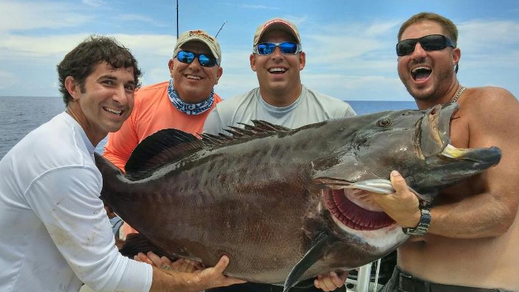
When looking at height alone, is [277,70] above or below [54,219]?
above

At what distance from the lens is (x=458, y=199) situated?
8.45 ft

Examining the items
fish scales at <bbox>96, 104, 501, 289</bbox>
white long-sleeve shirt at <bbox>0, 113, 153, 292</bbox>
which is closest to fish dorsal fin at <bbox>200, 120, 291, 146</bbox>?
fish scales at <bbox>96, 104, 501, 289</bbox>

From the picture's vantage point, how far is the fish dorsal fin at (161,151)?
304 cm

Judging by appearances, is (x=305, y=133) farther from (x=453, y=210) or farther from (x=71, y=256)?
Answer: (x=71, y=256)

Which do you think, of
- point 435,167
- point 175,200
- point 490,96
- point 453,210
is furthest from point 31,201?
point 490,96

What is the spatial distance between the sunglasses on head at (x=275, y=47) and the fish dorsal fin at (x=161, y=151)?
98cm

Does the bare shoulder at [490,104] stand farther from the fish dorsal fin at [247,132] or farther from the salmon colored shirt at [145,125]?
the salmon colored shirt at [145,125]

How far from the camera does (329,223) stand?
7.93 feet

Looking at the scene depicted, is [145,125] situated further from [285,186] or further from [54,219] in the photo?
[285,186]

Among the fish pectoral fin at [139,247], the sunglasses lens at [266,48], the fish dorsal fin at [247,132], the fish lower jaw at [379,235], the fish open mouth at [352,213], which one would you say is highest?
the sunglasses lens at [266,48]

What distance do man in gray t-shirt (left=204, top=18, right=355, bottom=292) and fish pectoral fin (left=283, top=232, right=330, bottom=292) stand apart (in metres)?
1.00

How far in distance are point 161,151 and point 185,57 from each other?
4.85ft

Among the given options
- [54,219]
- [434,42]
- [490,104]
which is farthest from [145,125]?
[490,104]

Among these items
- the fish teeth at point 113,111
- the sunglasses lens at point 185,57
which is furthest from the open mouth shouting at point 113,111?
the sunglasses lens at point 185,57
